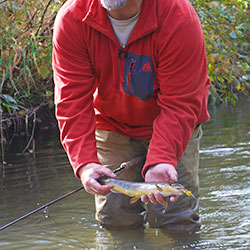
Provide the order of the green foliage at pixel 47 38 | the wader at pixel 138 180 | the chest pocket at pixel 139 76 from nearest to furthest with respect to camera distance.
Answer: the chest pocket at pixel 139 76
the wader at pixel 138 180
the green foliage at pixel 47 38

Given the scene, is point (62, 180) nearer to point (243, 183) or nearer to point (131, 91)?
point (243, 183)

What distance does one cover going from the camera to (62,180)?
5.86m

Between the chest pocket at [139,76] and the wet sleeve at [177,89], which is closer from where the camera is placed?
the wet sleeve at [177,89]

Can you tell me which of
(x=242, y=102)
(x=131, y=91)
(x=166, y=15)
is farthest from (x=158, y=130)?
(x=242, y=102)

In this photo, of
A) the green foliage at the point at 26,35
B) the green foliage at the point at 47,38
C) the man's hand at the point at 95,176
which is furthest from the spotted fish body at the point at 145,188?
the green foliage at the point at 47,38

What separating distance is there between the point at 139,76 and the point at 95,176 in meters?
0.62

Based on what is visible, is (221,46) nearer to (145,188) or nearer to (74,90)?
(74,90)

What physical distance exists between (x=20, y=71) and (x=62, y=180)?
2024 mm

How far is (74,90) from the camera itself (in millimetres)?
3232

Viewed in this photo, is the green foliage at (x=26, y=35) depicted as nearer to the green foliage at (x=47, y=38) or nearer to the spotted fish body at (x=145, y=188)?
the green foliage at (x=47, y=38)

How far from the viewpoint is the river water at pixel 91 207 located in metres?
3.79

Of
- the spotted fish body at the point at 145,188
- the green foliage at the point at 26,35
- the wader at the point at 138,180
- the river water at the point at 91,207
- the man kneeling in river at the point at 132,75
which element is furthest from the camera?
the green foliage at the point at 26,35

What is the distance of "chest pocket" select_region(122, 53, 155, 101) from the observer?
316 centimetres

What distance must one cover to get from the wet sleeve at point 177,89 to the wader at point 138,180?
0.46 metres
